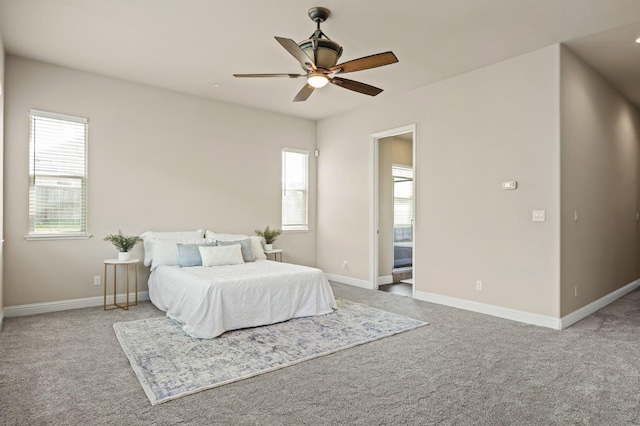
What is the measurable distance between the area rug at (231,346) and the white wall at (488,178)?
45.3 inches

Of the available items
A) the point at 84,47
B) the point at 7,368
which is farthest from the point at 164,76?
the point at 7,368

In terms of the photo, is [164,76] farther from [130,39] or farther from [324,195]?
[324,195]

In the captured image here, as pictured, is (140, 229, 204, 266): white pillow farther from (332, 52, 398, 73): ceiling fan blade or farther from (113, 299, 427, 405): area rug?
(332, 52, 398, 73): ceiling fan blade

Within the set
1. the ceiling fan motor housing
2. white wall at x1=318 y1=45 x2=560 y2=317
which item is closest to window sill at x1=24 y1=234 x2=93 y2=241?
the ceiling fan motor housing

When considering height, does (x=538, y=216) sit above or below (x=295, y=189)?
below

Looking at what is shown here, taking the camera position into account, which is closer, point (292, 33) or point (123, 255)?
point (292, 33)

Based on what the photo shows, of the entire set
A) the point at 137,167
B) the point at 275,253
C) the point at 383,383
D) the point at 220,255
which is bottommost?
the point at 383,383

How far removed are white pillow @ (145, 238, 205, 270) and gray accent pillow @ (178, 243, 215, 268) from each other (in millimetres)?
117

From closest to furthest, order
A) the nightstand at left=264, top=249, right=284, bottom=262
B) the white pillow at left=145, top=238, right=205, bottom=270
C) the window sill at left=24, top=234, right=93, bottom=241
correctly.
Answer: the window sill at left=24, top=234, right=93, bottom=241 < the white pillow at left=145, top=238, right=205, bottom=270 < the nightstand at left=264, top=249, right=284, bottom=262

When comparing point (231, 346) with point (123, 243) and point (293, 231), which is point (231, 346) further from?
point (293, 231)

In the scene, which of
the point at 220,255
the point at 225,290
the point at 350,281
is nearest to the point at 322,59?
the point at 225,290

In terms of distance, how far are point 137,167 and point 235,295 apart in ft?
8.44

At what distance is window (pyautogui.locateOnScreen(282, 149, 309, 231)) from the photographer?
684 cm

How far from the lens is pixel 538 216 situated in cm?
410
